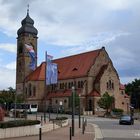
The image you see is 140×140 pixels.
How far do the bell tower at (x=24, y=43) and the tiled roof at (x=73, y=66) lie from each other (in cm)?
303

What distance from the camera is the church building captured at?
332 ft

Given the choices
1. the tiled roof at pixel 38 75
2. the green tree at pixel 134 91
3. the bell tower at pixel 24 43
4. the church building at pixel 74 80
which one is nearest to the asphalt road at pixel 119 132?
the church building at pixel 74 80

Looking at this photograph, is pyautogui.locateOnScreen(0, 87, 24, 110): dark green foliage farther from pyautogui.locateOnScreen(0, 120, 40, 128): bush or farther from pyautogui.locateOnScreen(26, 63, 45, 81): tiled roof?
pyautogui.locateOnScreen(0, 120, 40, 128): bush

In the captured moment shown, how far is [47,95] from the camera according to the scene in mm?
115312

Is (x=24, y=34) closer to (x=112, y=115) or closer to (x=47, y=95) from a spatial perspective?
(x=47, y=95)

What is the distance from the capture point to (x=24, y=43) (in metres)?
118

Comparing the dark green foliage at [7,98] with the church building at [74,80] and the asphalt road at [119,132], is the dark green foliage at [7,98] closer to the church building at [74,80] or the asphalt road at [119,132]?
the church building at [74,80]

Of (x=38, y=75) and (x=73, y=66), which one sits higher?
(x=73, y=66)

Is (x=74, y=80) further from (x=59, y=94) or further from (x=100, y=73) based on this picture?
(x=100, y=73)

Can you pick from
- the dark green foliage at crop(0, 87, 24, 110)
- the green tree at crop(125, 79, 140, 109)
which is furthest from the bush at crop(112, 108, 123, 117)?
the green tree at crop(125, 79, 140, 109)

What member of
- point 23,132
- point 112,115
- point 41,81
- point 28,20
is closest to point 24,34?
point 28,20

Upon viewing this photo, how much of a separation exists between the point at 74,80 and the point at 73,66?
5869 mm

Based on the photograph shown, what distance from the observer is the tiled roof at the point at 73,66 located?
105m

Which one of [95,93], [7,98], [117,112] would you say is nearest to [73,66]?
[95,93]
